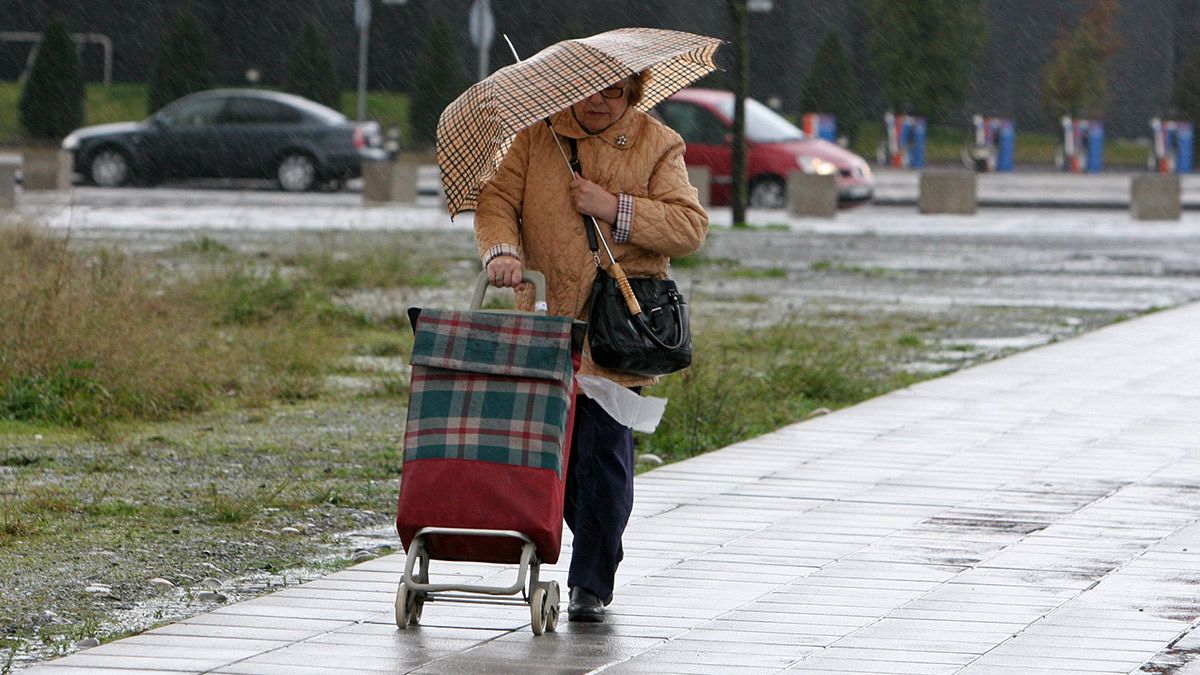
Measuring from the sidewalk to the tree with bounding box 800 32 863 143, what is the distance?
121ft

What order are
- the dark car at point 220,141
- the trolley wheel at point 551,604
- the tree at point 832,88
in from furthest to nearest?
the tree at point 832,88 → the dark car at point 220,141 → the trolley wheel at point 551,604

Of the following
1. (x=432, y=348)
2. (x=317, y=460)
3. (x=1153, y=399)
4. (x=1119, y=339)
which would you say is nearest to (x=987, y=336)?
(x=1119, y=339)

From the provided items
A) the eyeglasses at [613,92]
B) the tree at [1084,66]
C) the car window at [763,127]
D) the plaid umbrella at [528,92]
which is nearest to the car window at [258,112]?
the car window at [763,127]

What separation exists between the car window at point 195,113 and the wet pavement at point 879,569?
72.7 ft

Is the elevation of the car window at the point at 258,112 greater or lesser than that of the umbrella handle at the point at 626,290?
greater

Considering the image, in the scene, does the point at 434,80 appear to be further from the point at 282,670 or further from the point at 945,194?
the point at 282,670

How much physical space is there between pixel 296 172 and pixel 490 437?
27.1 metres

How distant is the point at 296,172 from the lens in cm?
3170

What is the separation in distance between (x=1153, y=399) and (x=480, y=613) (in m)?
5.50

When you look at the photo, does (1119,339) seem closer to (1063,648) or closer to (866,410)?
(866,410)

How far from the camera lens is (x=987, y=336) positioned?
43.3 ft

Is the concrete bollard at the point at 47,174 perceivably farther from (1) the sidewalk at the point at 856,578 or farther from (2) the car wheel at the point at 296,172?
(1) the sidewalk at the point at 856,578

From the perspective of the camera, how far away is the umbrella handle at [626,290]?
525 cm

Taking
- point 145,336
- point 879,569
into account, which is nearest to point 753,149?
point 145,336
